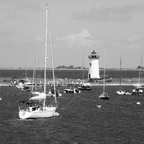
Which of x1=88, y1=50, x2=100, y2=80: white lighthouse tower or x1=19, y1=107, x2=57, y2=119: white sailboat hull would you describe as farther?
x1=88, y1=50, x2=100, y2=80: white lighthouse tower

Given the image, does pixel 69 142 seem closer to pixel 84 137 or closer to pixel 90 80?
pixel 84 137

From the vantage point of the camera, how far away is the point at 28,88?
155 metres

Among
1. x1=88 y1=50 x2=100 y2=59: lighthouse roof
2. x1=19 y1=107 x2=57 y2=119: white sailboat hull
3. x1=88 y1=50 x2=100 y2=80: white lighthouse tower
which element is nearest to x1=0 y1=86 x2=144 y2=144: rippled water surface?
x1=19 y1=107 x2=57 y2=119: white sailboat hull

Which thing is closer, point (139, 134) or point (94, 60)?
point (139, 134)

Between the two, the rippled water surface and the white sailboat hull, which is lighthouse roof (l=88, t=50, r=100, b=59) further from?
the white sailboat hull

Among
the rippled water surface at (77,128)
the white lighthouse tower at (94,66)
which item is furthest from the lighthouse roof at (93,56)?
the rippled water surface at (77,128)

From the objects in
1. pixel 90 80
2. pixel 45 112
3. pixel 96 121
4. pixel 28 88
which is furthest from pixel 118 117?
pixel 90 80

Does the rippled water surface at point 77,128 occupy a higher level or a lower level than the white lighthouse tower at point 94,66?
lower

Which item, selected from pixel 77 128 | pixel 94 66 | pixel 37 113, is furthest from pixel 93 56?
pixel 77 128

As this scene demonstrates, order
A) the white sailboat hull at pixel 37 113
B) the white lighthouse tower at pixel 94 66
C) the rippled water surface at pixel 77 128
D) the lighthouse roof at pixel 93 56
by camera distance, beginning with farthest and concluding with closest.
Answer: the lighthouse roof at pixel 93 56 < the white lighthouse tower at pixel 94 66 < the white sailboat hull at pixel 37 113 < the rippled water surface at pixel 77 128

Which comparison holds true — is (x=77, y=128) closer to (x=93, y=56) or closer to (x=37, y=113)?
(x=37, y=113)

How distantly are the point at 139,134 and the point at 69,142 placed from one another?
1103 centimetres

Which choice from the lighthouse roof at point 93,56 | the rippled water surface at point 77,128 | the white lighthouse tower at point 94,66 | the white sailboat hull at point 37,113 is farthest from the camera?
the lighthouse roof at point 93,56

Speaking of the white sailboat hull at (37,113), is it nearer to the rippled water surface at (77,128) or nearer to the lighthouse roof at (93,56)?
the rippled water surface at (77,128)
